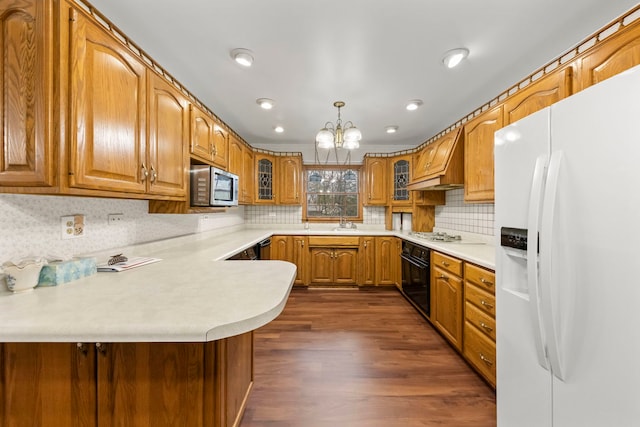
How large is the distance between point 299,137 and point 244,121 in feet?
3.17

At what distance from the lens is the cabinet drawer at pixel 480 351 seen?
5.71ft

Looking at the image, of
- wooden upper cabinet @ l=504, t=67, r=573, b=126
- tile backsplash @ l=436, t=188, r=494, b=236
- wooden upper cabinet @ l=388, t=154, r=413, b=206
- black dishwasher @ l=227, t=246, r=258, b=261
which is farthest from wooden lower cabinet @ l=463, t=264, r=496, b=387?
wooden upper cabinet @ l=388, t=154, r=413, b=206

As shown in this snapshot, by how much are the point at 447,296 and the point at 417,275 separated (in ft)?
2.23

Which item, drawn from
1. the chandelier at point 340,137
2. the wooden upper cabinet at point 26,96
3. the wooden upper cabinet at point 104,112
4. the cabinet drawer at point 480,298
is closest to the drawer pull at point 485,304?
the cabinet drawer at point 480,298

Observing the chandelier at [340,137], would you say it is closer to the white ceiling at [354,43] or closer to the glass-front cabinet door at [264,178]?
the white ceiling at [354,43]

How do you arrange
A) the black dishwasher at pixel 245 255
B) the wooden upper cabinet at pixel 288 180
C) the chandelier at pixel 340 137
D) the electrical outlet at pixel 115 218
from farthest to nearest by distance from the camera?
the wooden upper cabinet at pixel 288 180 → the chandelier at pixel 340 137 → the black dishwasher at pixel 245 255 → the electrical outlet at pixel 115 218

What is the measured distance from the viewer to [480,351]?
1.87 m

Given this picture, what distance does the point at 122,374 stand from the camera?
0.93 m

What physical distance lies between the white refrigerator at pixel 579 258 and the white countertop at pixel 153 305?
1037 mm

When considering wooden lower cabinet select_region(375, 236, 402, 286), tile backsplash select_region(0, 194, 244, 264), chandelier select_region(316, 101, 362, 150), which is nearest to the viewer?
tile backsplash select_region(0, 194, 244, 264)

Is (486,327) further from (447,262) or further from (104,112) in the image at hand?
(104,112)

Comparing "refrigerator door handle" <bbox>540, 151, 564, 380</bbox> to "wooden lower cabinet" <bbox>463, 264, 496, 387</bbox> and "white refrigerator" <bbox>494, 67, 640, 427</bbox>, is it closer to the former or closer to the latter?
"white refrigerator" <bbox>494, 67, 640, 427</bbox>

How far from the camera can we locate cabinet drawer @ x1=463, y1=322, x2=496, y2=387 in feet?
5.71

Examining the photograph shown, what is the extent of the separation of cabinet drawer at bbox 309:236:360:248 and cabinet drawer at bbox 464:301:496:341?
1995mm
